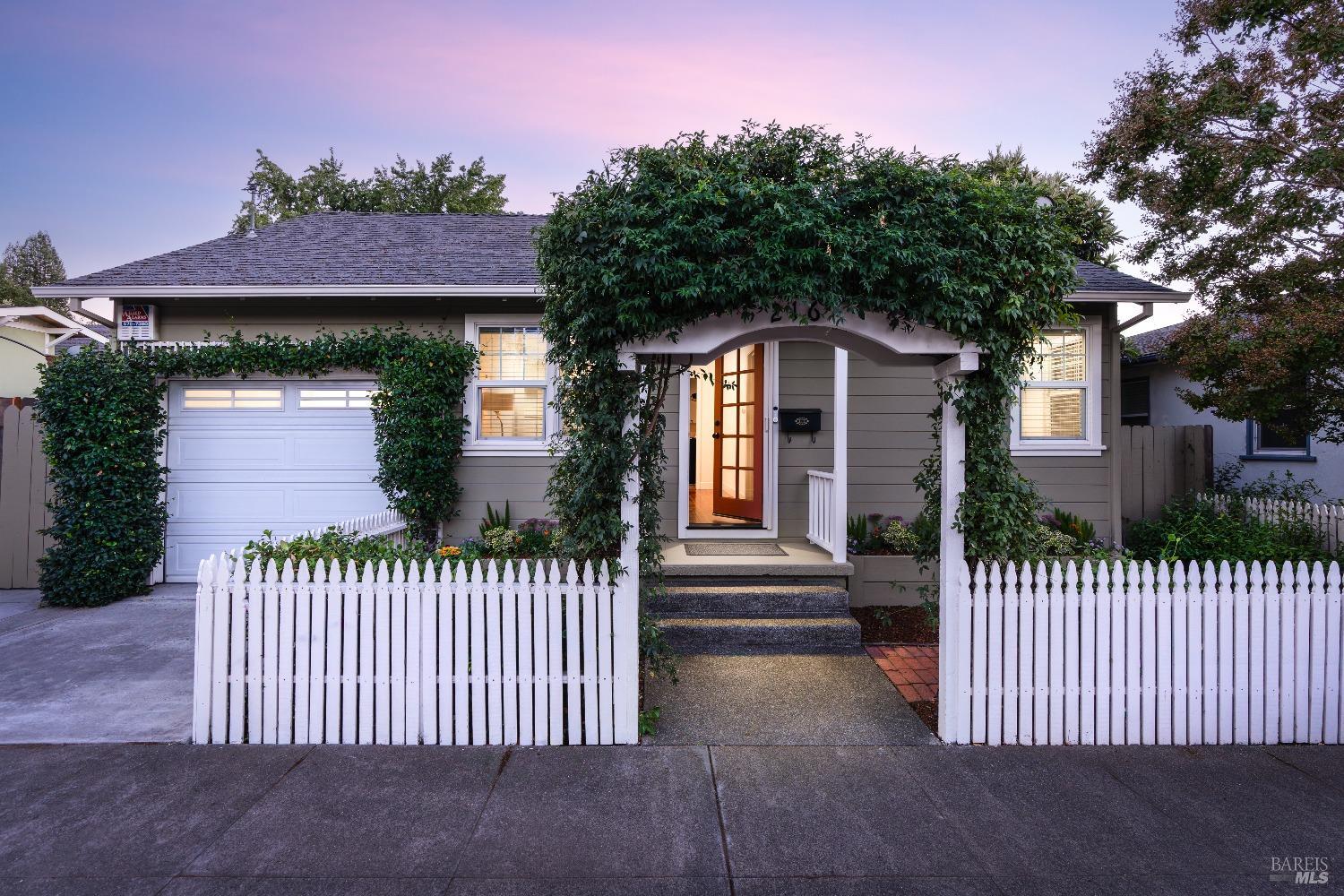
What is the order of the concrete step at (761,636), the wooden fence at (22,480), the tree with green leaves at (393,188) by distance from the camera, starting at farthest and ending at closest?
the tree with green leaves at (393,188) < the wooden fence at (22,480) < the concrete step at (761,636)

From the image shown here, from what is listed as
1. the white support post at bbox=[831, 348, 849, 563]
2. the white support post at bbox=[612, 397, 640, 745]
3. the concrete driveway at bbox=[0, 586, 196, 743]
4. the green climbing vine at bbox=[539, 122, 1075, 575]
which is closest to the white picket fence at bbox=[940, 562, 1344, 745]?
the green climbing vine at bbox=[539, 122, 1075, 575]

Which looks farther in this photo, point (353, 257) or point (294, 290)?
point (353, 257)

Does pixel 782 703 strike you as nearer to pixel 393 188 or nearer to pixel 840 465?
pixel 840 465

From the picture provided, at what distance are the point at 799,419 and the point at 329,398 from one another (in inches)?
216

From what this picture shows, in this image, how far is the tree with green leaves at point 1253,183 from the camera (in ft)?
21.5

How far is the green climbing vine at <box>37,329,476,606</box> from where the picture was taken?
254 inches

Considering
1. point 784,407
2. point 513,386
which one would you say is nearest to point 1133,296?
point 784,407

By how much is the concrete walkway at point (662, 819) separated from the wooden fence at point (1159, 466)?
5565mm

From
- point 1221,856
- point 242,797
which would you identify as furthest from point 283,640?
point 1221,856

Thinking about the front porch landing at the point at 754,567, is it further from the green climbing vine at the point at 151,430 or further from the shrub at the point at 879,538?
the green climbing vine at the point at 151,430

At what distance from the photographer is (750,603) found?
5.41 metres

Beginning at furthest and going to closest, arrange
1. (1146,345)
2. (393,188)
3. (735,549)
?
(393,188) < (1146,345) < (735,549)

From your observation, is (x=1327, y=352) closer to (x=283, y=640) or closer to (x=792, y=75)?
(x=792, y=75)

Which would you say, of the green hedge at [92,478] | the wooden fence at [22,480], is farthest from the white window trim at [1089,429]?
the wooden fence at [22,480]
